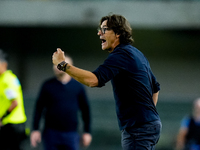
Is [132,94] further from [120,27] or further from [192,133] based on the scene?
[192,133]

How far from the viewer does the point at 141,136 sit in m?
3.96

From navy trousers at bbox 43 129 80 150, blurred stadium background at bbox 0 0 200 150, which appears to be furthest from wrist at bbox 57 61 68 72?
blurred stadium background at bbox 0 0 200 150

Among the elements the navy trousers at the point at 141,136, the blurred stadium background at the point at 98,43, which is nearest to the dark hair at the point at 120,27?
the navy trousers at the point at 141,136

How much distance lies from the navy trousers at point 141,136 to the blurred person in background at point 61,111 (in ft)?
8.58

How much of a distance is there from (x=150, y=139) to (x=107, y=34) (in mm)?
1101

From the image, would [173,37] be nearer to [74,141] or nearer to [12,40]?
[12,40]

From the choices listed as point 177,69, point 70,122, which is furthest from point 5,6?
point 70,122

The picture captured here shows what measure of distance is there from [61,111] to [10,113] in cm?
93

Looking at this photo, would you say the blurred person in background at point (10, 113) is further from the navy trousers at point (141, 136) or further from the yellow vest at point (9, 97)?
the navy trousers at point (141, 136)

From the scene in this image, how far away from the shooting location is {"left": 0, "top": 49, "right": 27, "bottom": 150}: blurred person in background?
5879 mm

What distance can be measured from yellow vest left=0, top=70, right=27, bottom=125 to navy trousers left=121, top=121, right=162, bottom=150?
7.78ft

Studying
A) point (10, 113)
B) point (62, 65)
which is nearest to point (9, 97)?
point (10, 113)

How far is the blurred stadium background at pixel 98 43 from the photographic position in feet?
35.7

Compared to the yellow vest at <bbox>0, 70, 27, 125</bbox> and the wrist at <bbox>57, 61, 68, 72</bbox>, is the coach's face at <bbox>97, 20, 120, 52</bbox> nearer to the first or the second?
the wrist at <bbox>57, 61, 68, 72</bbox>
